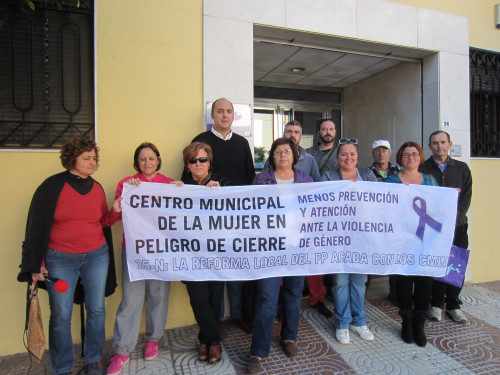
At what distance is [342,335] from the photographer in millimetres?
3400

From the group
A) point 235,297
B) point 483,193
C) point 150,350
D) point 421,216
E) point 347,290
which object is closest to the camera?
point 150,350

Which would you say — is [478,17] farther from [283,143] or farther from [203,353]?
[203,353]

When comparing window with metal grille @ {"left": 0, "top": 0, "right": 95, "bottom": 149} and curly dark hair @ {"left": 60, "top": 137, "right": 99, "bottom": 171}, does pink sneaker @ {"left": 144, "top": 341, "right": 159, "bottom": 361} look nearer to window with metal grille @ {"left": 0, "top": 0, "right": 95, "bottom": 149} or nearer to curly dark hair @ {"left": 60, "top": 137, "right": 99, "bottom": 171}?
curly dark hair @ {"left": 60, "top": 137, "right": 99, "bottom": 171}

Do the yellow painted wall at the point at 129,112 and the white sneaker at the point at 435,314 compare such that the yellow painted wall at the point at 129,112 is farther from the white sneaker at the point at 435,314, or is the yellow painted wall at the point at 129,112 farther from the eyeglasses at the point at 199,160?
the white sneaker at the point at 435,314

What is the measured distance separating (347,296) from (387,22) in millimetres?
3594

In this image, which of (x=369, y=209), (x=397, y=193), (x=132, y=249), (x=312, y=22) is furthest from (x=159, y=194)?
(x=312, y=22)

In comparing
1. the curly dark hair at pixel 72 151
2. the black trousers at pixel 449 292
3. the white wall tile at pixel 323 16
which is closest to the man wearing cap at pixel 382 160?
the black trousers at pixel 449 292

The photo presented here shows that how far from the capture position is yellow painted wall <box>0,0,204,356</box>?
3.23 m

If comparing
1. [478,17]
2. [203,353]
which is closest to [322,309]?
[203,353]

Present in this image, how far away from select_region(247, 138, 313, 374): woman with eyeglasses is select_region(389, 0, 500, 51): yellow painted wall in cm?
370

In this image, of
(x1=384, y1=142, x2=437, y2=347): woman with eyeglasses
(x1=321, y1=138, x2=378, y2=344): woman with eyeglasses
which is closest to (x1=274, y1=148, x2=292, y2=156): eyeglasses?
(x1=321, y1=138, x2=378, y2=344): woman with eyeglasses

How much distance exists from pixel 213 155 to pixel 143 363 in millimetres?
2043

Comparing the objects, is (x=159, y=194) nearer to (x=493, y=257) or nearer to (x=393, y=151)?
(x=393, y=151)

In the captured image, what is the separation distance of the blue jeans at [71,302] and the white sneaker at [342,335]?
2.22 meters
